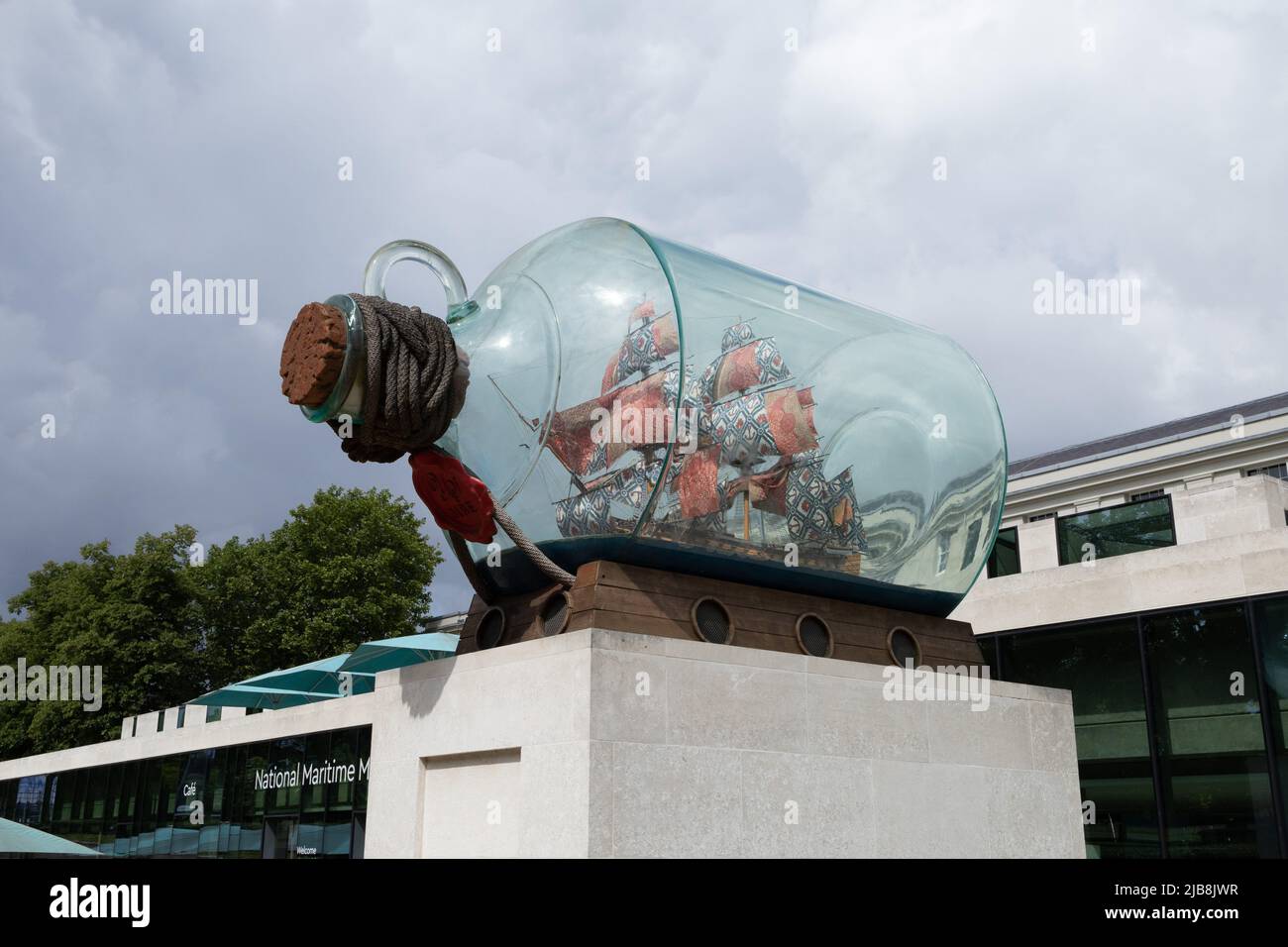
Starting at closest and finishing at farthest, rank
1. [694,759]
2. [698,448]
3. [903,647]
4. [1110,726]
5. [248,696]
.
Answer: [694,759]
[698,448]
[903,647]
[1110,726]
[248,696]

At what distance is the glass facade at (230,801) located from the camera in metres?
26.1

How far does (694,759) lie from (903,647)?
234cm

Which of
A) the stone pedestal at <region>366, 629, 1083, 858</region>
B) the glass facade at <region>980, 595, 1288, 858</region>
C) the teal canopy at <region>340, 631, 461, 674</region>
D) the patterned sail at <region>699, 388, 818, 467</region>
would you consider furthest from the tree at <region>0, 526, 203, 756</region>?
the patterned sail at <region>699, 388, 818, 467</region>

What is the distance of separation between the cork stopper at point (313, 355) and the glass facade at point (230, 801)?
1976 centimetres

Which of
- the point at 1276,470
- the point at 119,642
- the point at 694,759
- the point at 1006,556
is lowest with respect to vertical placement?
the point at 694,759

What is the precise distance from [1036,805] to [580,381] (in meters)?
4.62

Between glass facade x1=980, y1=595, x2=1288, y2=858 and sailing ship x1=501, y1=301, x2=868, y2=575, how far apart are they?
1064 cm

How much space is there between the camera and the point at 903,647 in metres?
8.49

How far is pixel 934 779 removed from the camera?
7918 mm

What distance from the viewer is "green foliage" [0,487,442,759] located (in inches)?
1908

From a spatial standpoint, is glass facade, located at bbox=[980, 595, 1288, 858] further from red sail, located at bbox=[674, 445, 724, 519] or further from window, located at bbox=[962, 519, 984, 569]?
red sail, located at bbox=[674, 445, 724, 519]

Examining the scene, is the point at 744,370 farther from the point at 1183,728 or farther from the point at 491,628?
the point at 1183,728

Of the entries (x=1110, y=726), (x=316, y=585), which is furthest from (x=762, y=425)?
(x=316, y=585)
